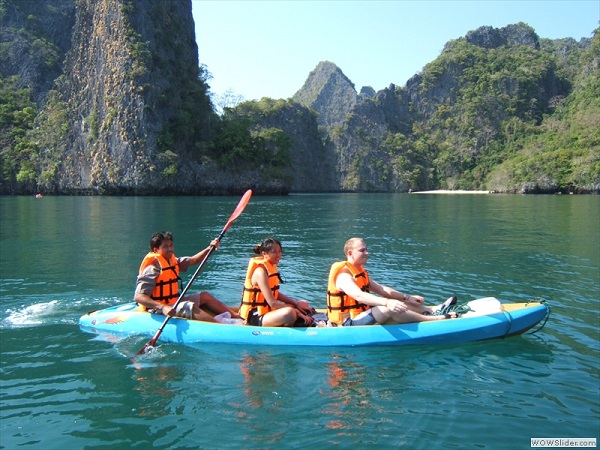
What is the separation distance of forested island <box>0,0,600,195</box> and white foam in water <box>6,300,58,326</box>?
5230 cm

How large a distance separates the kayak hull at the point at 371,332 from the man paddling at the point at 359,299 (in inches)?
5.6

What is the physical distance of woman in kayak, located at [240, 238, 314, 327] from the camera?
659 centimetres

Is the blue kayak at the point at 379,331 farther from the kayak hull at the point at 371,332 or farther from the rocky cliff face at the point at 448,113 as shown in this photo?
the rocky cliff face at the point at 448,113

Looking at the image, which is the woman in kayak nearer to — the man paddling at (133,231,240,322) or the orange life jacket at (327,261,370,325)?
the orange life jacket at (327,261,370,325)

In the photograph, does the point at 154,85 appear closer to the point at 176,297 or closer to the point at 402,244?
the point at 402,244

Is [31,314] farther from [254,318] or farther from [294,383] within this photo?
[294,383]

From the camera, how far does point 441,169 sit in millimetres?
107875

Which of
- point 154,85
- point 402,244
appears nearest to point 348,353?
point 402,244

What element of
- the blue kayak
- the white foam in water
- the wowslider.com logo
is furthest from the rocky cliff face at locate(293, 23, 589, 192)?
the wowslider.com logo

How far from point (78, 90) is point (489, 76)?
280 feet

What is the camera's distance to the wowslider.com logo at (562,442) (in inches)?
173

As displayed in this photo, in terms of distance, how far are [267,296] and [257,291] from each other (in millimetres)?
276

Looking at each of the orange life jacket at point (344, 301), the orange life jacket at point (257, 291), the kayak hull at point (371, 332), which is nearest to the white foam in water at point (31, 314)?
the kayak hull at point (371, 332)

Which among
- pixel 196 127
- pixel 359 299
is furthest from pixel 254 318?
pixel 196 127
